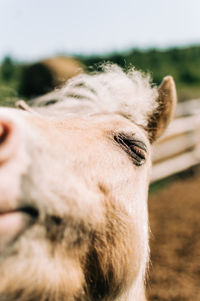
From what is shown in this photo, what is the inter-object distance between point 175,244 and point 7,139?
4.10 meters

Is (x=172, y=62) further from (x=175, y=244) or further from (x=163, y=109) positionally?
(x=163, y=109)

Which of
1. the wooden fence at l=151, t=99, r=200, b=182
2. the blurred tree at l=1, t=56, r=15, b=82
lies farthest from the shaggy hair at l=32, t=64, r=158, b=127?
the blurred tree at l=1, t=56, r=15, b=82

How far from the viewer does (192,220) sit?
5496 mm

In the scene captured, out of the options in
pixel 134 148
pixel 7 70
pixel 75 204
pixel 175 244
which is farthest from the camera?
pixel 7 70

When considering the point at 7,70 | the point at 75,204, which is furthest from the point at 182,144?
the point at 7,70

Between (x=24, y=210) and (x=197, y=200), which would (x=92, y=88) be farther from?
(x=197, y=200)

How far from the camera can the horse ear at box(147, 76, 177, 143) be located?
239cm

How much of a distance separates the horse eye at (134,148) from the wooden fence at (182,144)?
5808 mm

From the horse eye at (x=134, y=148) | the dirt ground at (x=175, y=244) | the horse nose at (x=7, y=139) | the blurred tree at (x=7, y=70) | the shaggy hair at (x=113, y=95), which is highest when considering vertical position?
the horse nose at (x=7, y=139)

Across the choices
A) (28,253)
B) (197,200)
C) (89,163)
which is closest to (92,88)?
(89,163)

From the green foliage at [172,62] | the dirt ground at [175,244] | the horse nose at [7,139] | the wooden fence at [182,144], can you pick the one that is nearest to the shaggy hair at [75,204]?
the horse nose at [7,139]

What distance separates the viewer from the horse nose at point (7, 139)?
1.15 meters

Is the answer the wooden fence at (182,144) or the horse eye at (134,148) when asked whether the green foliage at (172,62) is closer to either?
the wooden fence at (182,144)

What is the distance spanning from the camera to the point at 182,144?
337 inches
